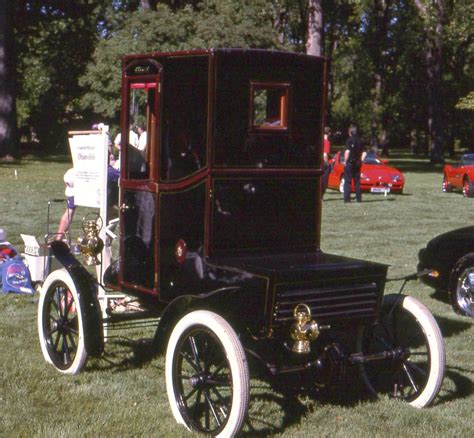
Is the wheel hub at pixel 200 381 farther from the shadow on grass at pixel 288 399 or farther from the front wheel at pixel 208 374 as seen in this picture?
the shadow on grass at pixel 288 399

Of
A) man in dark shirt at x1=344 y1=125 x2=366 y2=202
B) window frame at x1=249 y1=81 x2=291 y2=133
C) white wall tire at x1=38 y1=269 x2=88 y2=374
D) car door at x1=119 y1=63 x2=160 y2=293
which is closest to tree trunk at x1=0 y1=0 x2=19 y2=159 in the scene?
man in dark shirt at x1=344 y1=125 x2=366 y2=202

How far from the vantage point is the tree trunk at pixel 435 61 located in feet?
160

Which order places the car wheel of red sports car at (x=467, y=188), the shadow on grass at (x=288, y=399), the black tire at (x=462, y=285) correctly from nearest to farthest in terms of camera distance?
the shadow on grass at (x=288, y=399)
the black tire at (x=462, y=285)
the car wheel of red sports car at (x=467, y=188)

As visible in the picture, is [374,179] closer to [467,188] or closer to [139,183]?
[467,188]

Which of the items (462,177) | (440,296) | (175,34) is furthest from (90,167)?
(175,34)

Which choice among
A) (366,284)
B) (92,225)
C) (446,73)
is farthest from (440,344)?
(446,73)

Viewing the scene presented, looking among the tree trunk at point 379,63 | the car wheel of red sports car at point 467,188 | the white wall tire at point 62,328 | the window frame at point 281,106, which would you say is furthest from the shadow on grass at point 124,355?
the tree trunk at point 379,63

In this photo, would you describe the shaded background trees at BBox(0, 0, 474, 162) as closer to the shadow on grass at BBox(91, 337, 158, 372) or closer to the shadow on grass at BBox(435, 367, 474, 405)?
the shadow on grass at BBox(91, 337, 158, 372)

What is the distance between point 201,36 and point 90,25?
471 inches

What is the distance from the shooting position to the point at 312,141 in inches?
266

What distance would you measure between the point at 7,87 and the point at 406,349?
1534 inches

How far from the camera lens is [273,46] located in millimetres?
40562

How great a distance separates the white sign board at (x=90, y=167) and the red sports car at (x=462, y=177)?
2040 centimetres

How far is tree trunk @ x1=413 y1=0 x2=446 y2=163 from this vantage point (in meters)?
48.6
